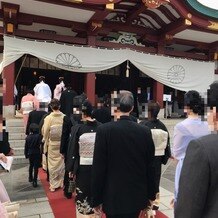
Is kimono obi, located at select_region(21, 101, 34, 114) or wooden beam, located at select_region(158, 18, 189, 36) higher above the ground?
wooden beam, located at select_region(158, 18, 189, 36)

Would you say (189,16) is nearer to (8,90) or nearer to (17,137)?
(8,90)

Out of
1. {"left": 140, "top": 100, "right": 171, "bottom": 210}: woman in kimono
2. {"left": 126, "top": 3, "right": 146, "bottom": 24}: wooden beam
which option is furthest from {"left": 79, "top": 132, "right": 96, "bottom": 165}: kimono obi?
{"left": 126, "top": 3, "right": 146, "bottom": 24}: wooden beam

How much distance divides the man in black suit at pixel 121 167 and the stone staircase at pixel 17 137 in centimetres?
585

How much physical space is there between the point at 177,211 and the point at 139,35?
11.8 m

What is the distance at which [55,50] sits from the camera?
407 inches

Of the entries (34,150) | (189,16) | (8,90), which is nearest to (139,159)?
(34,150)

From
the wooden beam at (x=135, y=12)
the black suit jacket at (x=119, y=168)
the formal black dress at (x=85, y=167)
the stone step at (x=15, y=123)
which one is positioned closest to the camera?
the black suit jacket at (x=119, y=168)

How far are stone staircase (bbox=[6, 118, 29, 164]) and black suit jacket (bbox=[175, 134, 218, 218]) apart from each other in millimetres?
7154

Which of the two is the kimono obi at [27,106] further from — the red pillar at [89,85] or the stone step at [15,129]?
the red pillar at [89,85]

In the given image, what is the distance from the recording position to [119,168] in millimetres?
2604

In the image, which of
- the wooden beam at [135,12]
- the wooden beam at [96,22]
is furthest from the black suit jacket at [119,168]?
the wooden beam at [135,12]

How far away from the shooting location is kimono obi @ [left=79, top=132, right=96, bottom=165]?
11.3ft

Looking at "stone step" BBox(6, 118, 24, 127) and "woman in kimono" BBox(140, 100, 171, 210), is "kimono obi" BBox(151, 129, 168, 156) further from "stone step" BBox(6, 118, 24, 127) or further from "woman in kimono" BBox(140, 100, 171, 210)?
"stone step" BBox(6, 118, 24, 127)

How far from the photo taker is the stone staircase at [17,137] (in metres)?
8.01
